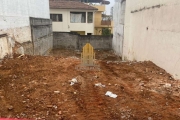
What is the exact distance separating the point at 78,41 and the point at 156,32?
10.7 metres

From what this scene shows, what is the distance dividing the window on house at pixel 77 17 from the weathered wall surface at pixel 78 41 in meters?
3.12

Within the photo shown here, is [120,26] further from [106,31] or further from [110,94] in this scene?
[110,94]

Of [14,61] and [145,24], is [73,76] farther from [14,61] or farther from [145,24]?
[145,24]

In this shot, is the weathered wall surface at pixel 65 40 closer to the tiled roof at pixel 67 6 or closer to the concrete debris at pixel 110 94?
the tiled roof at pixel 67 6

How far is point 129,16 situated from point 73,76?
618 cm

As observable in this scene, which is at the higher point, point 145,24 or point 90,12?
point 90,12

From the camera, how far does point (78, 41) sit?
16.5 metres

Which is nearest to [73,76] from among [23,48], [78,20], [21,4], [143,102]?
[143,102]

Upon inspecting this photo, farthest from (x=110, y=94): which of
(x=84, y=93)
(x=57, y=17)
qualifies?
(x=57, y=17)

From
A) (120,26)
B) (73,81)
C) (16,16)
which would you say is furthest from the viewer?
(120,26)

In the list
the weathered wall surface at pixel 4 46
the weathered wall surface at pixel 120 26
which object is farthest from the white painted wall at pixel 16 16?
the weathered wall surface at pixel 120 26

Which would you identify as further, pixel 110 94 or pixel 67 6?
pixel 67 6

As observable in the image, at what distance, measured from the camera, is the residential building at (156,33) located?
5.09 m

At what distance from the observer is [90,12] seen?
19.1 meters
